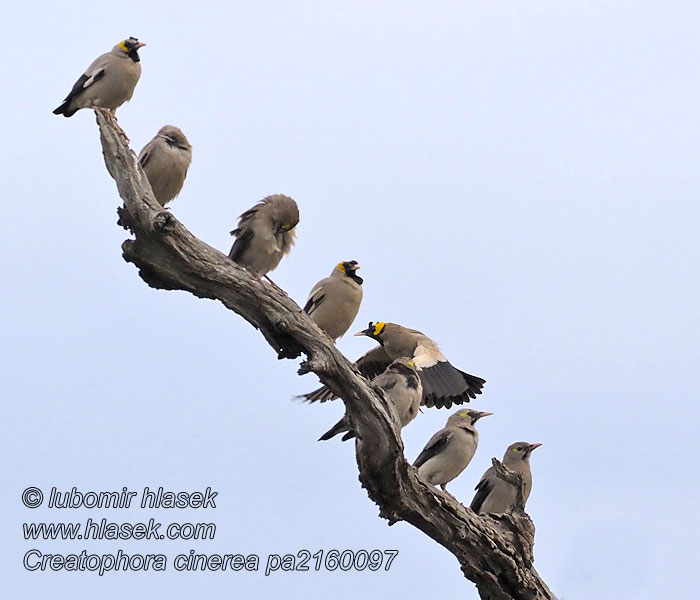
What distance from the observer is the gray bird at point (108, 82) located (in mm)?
10641

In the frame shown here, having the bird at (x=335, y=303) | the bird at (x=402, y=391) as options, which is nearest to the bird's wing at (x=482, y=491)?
the bird at (x=402, y=391)

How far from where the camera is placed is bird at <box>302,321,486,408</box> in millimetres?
11281

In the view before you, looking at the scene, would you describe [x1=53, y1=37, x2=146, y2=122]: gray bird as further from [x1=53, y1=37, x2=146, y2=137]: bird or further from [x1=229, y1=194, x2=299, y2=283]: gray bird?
[x1=229, y1=194, x2=299, y2=283]: gray bird

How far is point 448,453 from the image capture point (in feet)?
36.5

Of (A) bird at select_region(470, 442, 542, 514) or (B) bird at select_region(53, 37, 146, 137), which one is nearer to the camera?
(B) bird at select_region(53, 37, 146, 137)

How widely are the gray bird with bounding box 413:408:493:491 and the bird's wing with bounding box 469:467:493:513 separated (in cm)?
24

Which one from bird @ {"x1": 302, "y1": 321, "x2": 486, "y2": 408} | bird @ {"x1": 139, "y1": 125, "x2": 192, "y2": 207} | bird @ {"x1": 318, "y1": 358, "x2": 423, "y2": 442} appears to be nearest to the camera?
bird @ {"x1": 318, "y1": 358, "x2": 423, "y2": 442}

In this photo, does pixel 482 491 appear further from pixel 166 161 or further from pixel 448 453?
pixel 166 161

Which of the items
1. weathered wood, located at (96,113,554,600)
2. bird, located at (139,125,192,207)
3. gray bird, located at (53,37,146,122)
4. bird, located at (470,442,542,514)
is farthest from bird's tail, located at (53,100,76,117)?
bird, located at (470,442,542,514)

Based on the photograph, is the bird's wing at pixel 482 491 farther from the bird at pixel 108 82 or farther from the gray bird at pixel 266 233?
the bird at pixel 108 82

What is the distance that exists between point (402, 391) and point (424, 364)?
50.4 inches

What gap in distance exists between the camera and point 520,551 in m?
8.76

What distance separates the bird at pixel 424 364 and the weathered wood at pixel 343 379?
2.44m

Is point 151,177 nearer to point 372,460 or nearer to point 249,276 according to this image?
point 249,276
